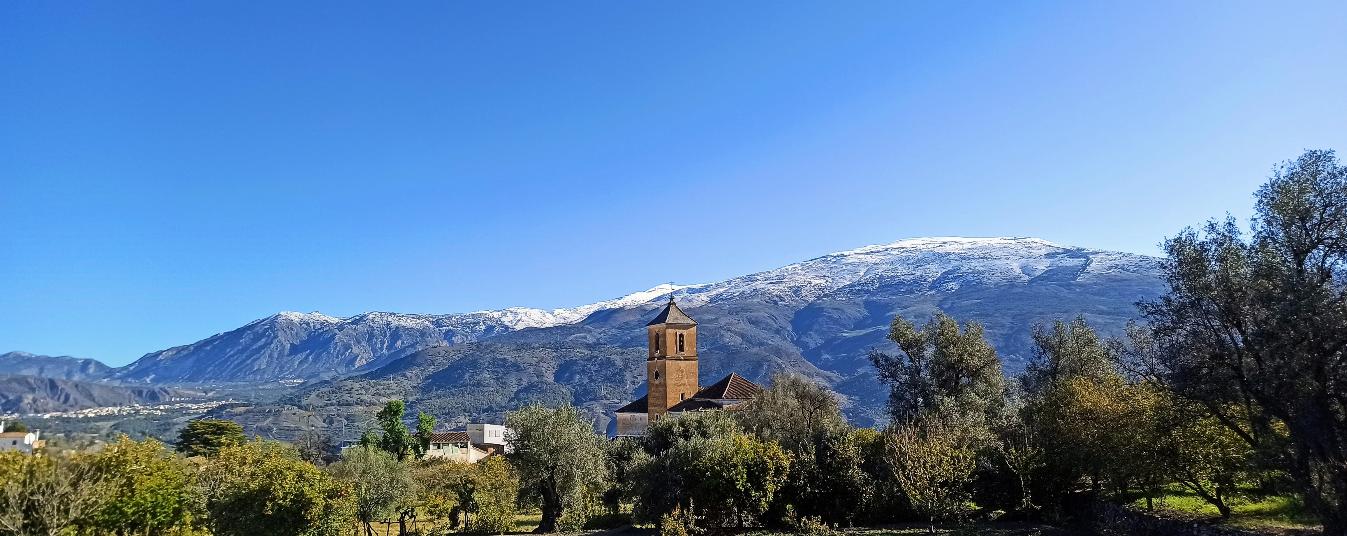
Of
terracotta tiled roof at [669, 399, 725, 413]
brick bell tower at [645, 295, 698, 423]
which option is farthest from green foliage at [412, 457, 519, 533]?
brick bell tower at [645, 295, 698, 423]

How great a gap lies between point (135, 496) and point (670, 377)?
5638cm

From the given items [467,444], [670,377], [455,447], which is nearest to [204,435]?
[455,447]

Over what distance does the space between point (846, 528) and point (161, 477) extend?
25807mm

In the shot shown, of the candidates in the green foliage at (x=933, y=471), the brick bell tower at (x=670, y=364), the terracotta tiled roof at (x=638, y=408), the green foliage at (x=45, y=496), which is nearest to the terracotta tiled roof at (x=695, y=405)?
the brick bell tower at (x=670, y=364)

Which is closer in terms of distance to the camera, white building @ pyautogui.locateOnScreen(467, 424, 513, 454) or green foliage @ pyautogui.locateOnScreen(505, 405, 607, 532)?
green foliage @ pyautogui.locateOnScreen(505, 405, 607, 532)

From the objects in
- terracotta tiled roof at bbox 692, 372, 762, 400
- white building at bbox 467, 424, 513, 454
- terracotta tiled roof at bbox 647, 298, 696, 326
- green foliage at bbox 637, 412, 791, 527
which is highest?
terracotta tiled roof at bbox 647, 298, 696, 326

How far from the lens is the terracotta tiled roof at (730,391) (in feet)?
239

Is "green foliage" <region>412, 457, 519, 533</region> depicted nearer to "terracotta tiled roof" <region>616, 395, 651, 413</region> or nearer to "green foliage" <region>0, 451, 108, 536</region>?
"green foliage" <region>0, 451, 108, 536</region>

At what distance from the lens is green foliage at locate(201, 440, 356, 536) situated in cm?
3022

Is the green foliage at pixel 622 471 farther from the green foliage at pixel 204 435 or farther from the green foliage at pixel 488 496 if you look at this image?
the green foliage at pixel 204 435

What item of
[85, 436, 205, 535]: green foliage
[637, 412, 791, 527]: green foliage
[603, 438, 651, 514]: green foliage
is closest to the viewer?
[85, 436, 205, 535]: green foliage

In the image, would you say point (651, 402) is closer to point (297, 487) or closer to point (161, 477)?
point (297, 487)

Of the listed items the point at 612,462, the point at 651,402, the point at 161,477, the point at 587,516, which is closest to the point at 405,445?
the point at 651,402

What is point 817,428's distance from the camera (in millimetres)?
37938
